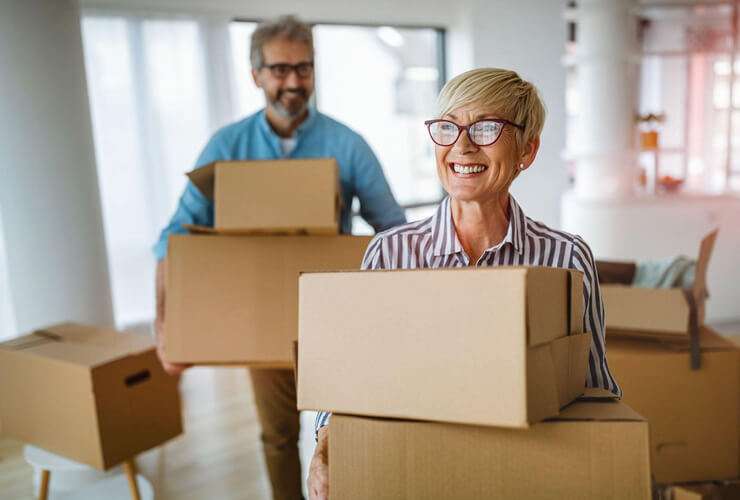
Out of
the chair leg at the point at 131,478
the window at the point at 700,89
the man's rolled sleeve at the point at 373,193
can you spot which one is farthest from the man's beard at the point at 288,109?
the window at the point at 700,89

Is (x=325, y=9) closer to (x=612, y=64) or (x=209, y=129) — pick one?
(x=209, y=129)

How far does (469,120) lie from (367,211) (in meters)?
0.69

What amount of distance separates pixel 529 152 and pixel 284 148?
2.68ft

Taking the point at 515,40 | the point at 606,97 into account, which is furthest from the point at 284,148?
the point at 515,40

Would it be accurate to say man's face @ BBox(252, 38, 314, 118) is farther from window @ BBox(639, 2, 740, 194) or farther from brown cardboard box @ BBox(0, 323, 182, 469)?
window @ BBox(639, 2, 740, 194)

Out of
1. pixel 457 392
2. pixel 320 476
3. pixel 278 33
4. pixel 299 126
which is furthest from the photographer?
pixel 299 126

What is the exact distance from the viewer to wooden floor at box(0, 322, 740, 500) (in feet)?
7.30

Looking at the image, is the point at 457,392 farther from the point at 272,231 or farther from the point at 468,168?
the point at 272,231

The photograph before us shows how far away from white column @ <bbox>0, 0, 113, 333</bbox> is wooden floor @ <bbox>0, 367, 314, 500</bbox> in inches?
23.3

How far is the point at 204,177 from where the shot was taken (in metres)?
1.42

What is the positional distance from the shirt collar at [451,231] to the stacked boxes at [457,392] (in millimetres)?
239

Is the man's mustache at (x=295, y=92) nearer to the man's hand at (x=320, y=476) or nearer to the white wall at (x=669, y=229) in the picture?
the man's hand at (x=320, y=476)

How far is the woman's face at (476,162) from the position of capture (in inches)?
40.6

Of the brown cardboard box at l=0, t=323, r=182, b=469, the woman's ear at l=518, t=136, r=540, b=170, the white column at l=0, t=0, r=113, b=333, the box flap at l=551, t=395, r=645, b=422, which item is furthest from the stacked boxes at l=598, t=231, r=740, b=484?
the white column at l=0, t=0, r=113, b=333
